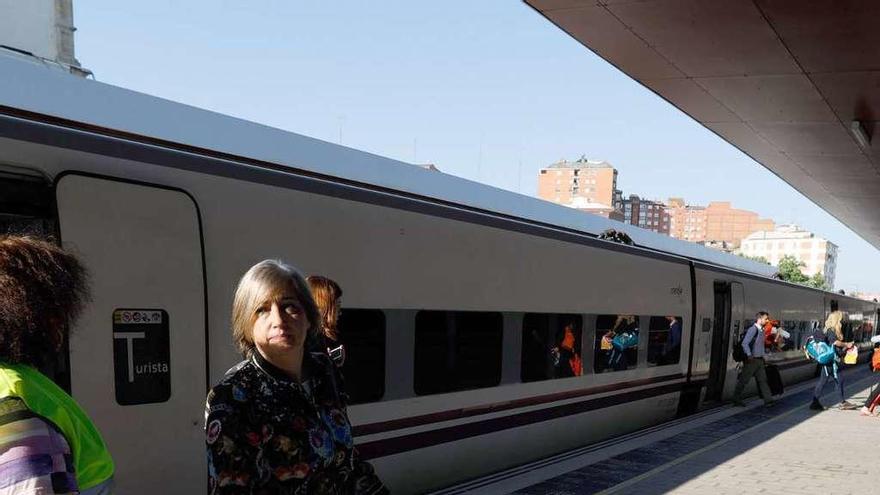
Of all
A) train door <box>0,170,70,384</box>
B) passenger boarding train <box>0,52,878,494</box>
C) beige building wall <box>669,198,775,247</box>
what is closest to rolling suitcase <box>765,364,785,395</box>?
passenger boarding train <box>0,52,878,494</box>

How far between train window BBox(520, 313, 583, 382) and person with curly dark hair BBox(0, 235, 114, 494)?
595 centimetres

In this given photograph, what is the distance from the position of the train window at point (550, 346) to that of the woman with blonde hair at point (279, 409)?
522 centimetres

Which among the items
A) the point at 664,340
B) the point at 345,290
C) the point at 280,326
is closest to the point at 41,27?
the point at 664,340

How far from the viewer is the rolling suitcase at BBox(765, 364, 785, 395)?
13.4 metres

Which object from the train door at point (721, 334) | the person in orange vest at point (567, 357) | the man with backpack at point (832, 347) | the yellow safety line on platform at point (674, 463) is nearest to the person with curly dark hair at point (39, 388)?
the yellow safety line on platform at point (674, 463)

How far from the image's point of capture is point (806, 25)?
26.3ft

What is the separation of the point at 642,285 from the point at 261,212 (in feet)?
22.4

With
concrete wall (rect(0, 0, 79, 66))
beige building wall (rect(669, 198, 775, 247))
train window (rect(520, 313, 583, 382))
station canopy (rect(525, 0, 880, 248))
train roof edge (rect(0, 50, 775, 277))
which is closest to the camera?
train roof edge (rect(0, 50, 775, 277))

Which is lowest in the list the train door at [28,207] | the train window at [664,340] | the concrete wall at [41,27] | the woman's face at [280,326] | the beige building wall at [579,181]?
the train window at [664,340]

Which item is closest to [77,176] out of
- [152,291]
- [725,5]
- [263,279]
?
[152,291]

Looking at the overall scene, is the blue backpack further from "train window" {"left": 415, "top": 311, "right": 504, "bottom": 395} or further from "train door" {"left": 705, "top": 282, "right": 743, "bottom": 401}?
"train window" {"left": 415, "top": 311, "right": 504, "bottom": 395}

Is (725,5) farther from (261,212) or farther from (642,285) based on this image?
(261,212)

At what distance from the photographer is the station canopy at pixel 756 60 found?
7.84 metres

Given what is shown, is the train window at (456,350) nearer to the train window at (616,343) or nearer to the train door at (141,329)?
the train door at (141,329)
